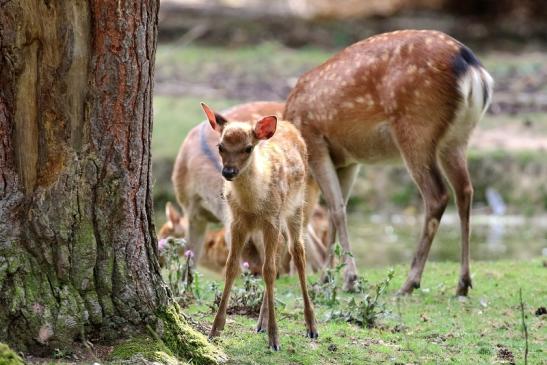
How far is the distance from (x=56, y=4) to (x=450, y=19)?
1645cm

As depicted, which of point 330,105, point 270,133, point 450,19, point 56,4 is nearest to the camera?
point 56,4

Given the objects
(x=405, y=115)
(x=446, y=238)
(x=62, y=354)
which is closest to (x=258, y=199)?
(x=62, y=354)

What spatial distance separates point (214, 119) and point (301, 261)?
1.07 m

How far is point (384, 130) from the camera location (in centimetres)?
829

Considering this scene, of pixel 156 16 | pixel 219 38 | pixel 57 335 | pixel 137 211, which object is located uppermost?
pixel 156 16

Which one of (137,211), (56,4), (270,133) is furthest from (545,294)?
(56,4)

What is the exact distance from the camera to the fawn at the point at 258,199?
227 inches

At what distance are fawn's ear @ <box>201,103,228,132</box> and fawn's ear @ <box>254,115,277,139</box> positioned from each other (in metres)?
0.22

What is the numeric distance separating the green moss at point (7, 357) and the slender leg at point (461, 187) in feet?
14.3

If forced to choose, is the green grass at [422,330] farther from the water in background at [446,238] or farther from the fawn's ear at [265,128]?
the water in background at [446,238]

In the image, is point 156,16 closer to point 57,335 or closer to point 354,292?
point 57,335

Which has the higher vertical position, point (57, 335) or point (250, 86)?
point (57, 335)

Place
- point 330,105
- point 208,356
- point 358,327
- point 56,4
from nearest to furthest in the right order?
1. point 56,4
2. point 208,356
3. point 358,327
4. point 330,105

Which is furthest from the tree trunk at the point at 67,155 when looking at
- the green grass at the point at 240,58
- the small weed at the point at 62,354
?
the green grass at the point at 240,58
